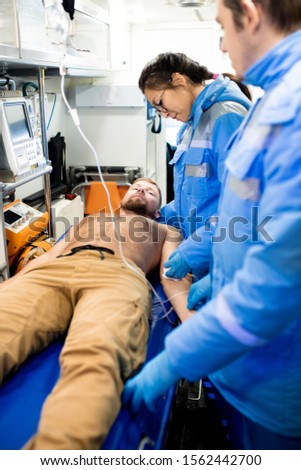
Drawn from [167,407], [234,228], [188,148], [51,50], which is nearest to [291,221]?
[234,228]

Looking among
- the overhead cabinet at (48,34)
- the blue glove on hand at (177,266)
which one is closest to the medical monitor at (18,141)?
the overhead cabinet at (48,34)

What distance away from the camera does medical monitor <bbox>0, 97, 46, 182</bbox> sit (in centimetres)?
234

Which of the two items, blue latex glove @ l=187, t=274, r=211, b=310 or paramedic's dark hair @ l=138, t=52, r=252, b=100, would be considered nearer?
blue latex glove @ l=187, t=274, r=211, b=310

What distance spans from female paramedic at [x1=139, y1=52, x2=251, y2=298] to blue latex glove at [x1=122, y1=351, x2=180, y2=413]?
0.69 m

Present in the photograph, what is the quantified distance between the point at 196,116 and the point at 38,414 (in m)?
1.35

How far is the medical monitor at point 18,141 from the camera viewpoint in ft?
7.68

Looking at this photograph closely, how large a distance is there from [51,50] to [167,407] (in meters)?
2.21

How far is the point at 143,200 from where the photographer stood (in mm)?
2578

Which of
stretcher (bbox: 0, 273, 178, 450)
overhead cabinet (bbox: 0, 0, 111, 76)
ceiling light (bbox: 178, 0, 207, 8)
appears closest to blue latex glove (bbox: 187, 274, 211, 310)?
stretcher (bbox: 0, 273, 178, 450)

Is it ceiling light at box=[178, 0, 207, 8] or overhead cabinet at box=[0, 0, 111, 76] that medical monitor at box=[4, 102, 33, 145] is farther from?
ceiling light at box=[178, 0, 207, 8]

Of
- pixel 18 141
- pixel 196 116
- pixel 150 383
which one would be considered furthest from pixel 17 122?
pixel 150 383

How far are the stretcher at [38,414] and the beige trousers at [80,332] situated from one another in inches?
2.1

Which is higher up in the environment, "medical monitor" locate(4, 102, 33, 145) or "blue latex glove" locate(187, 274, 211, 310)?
"medical monitor" locate(4, 102, 33, 145)

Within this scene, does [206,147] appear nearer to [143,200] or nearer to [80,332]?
[143,200]
